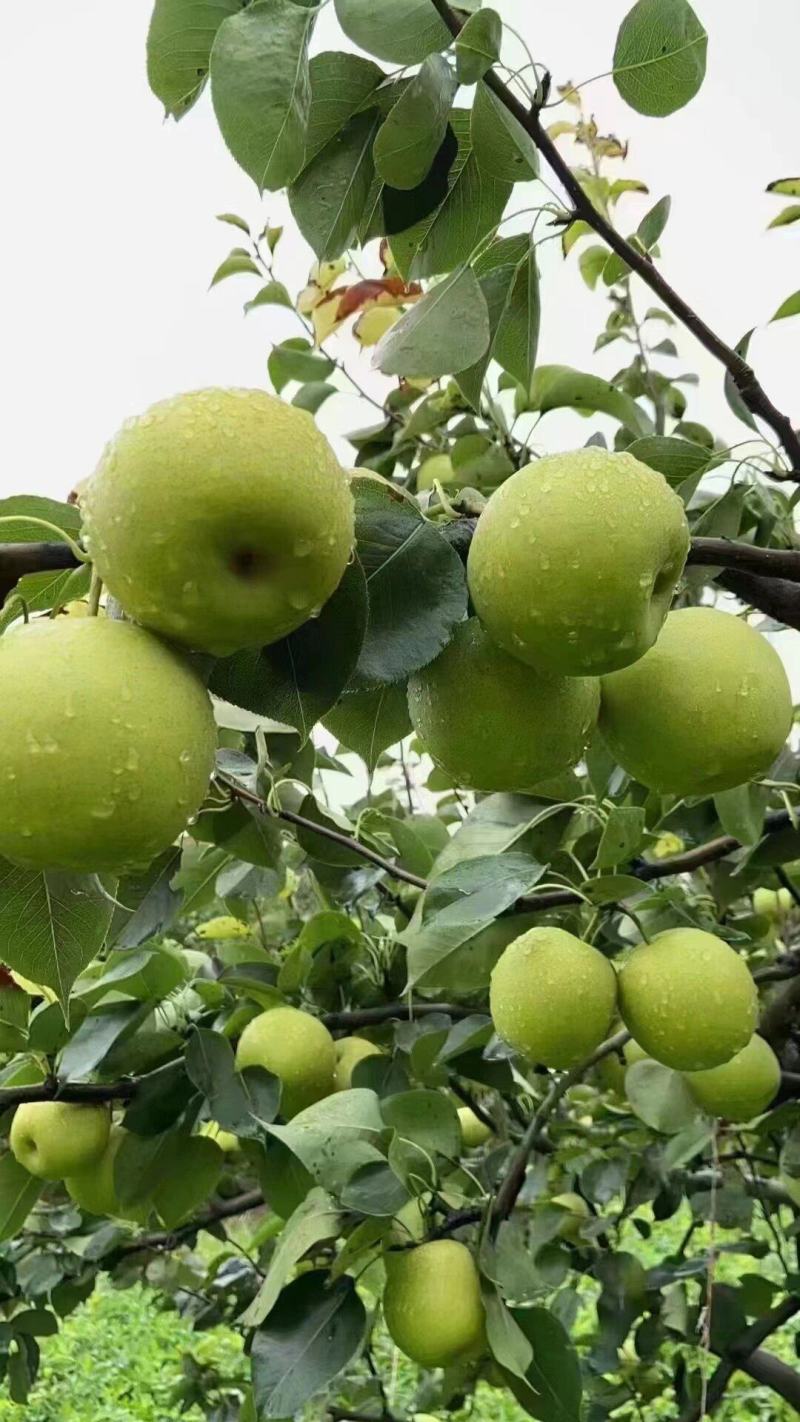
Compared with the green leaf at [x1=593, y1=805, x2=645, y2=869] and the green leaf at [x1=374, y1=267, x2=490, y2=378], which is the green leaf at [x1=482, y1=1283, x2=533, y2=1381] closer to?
the green leaf at [x1=593, y1=805, x2=645, y2=869]

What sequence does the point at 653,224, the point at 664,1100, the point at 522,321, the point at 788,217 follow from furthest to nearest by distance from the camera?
the point at 664,1100, the point at 788,217, the point at 653,224, the point at 522,321

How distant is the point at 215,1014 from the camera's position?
134 cm

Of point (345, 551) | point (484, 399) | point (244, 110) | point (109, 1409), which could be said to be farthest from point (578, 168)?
point (109, 1409)

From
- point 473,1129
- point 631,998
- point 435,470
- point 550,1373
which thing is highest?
point 435,470

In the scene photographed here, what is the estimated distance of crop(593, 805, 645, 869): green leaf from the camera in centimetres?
88

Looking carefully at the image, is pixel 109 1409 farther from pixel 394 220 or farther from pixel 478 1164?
pixel 394 220

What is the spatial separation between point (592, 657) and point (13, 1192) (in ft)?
3.35

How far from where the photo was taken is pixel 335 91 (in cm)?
64

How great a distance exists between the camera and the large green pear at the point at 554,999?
0.90 metres

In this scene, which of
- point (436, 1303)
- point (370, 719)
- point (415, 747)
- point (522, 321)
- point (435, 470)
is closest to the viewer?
point (370, 719)

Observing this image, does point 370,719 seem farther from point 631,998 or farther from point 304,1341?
point 304,1341

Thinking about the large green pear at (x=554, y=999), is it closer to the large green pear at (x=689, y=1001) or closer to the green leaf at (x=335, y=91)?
the large green pear at (x=689, y=1001)

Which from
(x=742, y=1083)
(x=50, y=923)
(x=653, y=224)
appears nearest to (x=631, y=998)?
(x=742, y=1083)

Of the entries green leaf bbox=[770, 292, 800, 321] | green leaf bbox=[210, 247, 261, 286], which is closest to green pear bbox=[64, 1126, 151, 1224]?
green leaf bbox=[770, 292, 800, 321]
